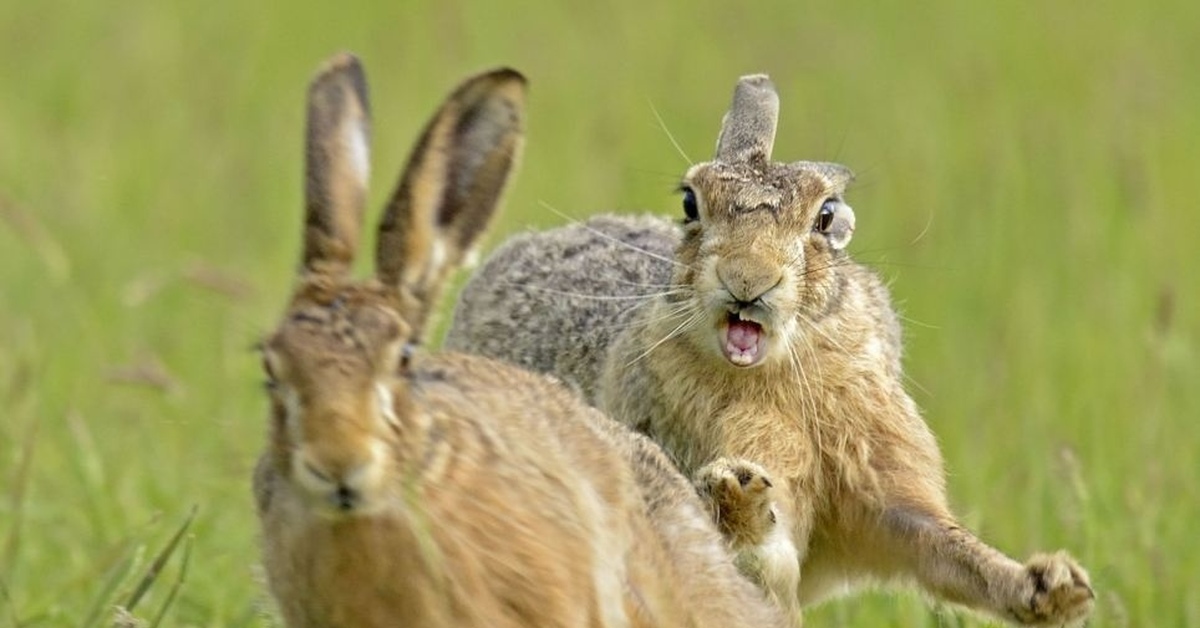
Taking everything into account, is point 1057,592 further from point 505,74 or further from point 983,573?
point 505,74

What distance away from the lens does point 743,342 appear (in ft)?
20.5

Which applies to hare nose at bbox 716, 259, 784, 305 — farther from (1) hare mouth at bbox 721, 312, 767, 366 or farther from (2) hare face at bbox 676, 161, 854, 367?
(1) hare mouth at bbox 721, 312, 767, 366

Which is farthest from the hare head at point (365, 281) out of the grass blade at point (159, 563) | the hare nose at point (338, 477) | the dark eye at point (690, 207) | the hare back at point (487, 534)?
the dark eye at point (690, 207)

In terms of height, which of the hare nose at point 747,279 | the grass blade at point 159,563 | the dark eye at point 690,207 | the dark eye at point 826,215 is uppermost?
the dark eye at point 826,215

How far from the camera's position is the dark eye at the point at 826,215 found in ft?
21.7

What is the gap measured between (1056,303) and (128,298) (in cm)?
363

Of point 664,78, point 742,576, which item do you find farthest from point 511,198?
point 742,576

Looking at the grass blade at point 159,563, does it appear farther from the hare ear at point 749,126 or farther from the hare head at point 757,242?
the hare ear at point 749,126

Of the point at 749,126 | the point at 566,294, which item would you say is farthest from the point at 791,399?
the point at 566,294

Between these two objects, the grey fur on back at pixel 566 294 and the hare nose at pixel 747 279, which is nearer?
the hare nose at pixel 747 279

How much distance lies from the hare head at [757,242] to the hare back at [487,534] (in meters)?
0.81

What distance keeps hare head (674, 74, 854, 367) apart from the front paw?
0.82 meters

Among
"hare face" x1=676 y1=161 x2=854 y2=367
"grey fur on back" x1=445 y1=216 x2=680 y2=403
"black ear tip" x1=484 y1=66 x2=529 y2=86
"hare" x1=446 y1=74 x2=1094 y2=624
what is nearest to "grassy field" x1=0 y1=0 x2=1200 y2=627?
"hare" x1=446 y1=74 x2=1094 y2=624

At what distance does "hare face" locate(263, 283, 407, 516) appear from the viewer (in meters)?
4.28
